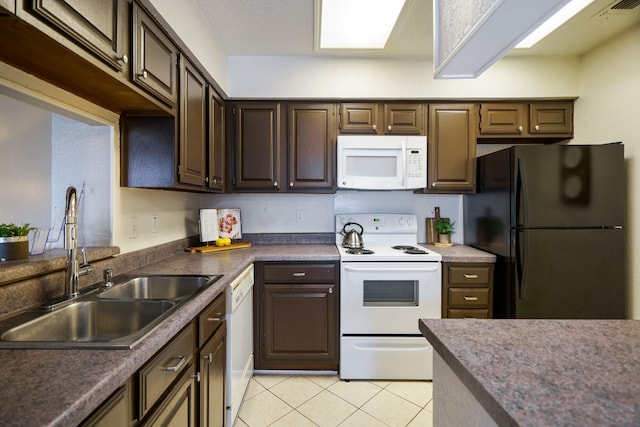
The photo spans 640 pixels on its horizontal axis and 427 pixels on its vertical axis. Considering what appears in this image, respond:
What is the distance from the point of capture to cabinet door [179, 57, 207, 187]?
1671 mm

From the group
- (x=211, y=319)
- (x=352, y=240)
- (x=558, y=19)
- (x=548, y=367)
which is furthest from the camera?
(x=352, y=240)

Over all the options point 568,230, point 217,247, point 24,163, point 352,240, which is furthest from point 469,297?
point 24,163

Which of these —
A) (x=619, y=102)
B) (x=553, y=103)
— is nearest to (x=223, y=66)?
(x=553, y=103)

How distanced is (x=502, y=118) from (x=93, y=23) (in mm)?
2756

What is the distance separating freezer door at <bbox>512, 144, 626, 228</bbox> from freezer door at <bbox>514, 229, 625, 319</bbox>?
3.5 inches

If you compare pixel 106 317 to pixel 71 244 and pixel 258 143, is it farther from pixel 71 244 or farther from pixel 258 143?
pixel 258 143

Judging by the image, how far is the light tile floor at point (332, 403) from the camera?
5.75 feet

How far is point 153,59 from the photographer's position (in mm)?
1350

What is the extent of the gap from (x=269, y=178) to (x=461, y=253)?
1628 millimetres

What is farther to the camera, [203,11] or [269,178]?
[269,178]

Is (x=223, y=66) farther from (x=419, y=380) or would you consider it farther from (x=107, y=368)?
(x=419, y=380)

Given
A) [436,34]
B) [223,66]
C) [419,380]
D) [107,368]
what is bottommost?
[419,380]

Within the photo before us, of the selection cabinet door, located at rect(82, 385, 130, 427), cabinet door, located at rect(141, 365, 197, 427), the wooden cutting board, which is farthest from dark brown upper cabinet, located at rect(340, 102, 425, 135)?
cabinet door, located at rect(82, 385, 130, 427)

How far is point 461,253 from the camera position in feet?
7.47
